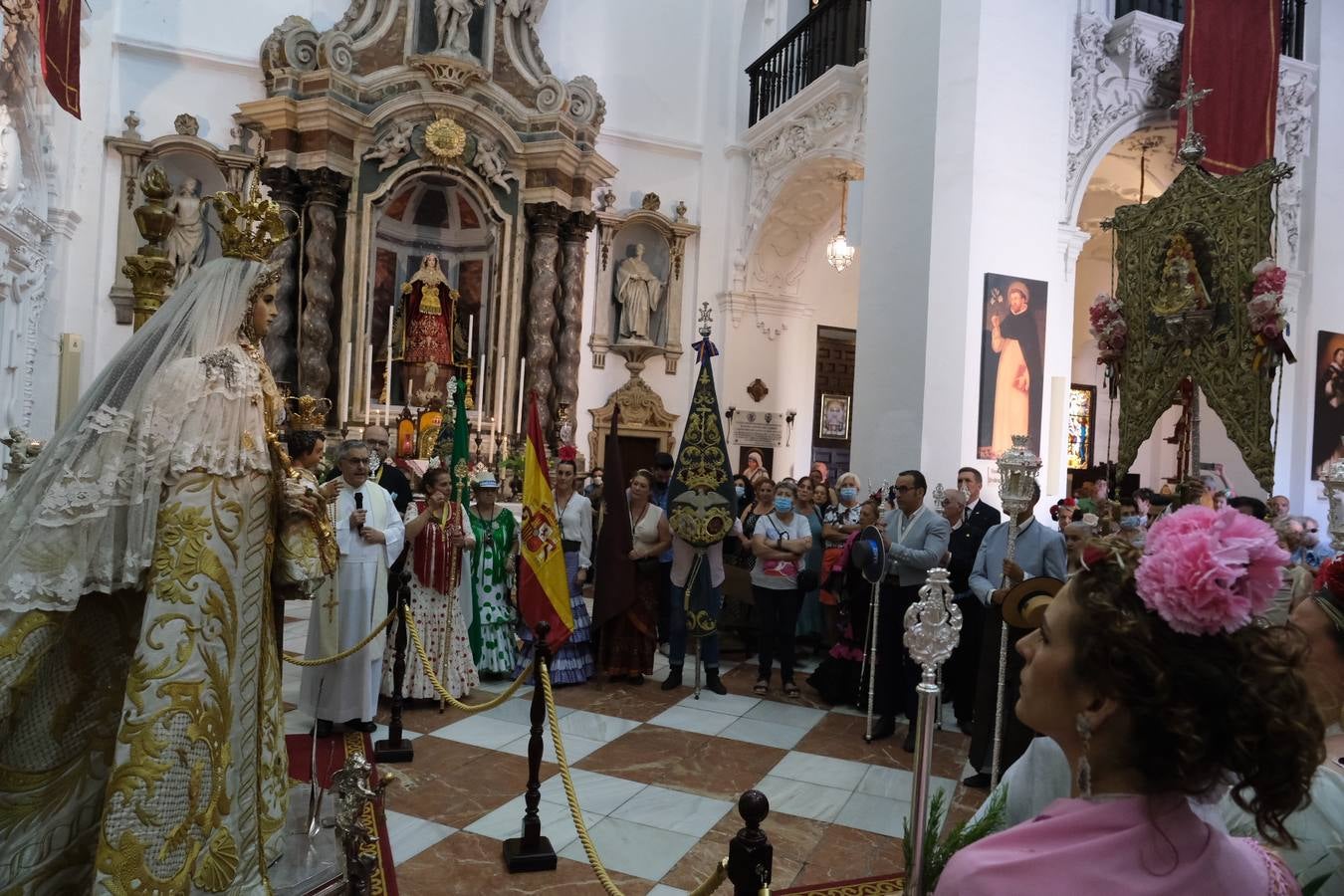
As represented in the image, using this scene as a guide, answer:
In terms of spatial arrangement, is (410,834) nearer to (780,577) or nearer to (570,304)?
(780,577)

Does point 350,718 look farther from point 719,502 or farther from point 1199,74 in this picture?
point 1199,74

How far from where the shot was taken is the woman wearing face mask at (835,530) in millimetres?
7212

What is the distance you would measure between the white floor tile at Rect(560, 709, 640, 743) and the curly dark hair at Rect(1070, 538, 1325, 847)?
457 cm

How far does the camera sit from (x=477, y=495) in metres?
6.77

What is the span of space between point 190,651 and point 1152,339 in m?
8.34

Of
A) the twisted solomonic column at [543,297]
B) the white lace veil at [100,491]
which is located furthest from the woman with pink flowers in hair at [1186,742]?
the twisted solomonic column at [543,297]

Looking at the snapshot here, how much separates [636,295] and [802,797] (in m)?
12.2

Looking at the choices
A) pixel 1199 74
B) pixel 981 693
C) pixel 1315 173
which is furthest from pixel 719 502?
pixel 1315 173

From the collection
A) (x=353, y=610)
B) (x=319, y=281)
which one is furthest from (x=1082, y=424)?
(x=353, y=610)

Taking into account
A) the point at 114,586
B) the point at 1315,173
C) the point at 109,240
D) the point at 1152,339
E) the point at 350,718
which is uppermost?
the point at 1315,173

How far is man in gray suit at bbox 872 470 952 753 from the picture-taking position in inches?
229

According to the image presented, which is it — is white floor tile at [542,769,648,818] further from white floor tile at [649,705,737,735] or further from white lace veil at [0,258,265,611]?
white lace veil at [0,258,265,611]

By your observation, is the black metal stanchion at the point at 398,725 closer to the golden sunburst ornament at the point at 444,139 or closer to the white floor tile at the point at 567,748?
the white floor tile at the point at 567,748

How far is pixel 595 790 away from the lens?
4645 mm
